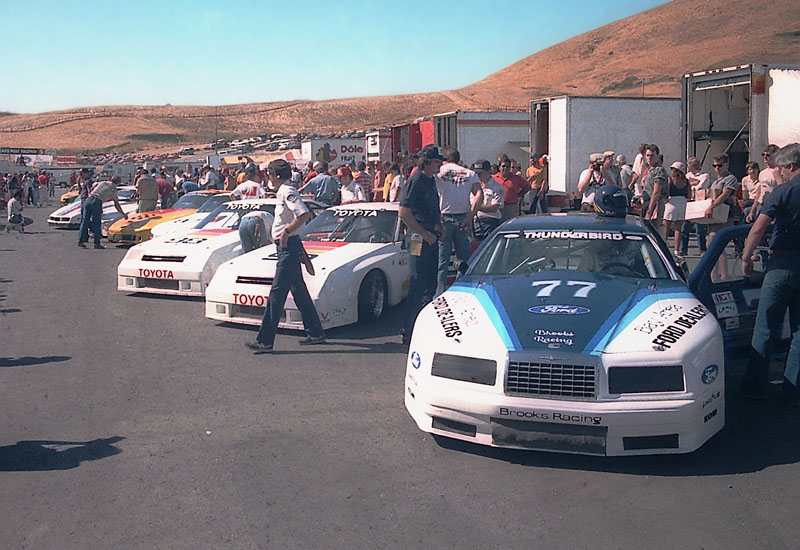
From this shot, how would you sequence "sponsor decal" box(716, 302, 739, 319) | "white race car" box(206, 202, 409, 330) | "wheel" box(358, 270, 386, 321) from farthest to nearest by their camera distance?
"wheel" box(358, 270, 386, 321) < "white race car" box(206, 202, 409, 330) < "sponsor decal" box(716, 302, 739, 319)

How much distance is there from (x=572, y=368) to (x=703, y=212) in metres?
8.37

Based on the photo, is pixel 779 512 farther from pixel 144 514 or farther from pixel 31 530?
pixel 31 530

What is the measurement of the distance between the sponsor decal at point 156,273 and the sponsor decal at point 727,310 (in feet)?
21.9

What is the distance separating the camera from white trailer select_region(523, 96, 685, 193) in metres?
17.2

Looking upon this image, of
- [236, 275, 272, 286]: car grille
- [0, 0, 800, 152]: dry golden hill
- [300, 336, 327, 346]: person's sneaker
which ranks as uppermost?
[0, 0, 800, 152]: dry golden hill

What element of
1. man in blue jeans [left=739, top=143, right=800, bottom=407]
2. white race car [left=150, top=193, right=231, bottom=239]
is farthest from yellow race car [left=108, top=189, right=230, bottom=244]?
man in blue jeans [left=739, top=143, right=800, bottom=407]

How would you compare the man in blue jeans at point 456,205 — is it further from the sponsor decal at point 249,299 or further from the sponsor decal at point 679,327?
the sponsor decal at point 679,327

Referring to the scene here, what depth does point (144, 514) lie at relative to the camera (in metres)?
3.94

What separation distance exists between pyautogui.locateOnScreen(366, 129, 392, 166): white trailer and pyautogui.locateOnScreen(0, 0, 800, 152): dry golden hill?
4811 cm

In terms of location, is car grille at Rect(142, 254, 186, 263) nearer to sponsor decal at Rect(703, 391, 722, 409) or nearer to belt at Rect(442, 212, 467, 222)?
belt at Rect(442, 212, 467, 222)

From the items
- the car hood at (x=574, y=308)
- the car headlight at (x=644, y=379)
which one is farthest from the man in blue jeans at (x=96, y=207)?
the car headlight at (x=644, y=379)

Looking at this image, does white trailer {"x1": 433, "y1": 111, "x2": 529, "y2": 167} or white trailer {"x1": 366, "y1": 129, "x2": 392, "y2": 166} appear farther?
white trailer {"x1": 366, "y1": 129, "x2": 392, "y2": 166}

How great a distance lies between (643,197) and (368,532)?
10.4 m

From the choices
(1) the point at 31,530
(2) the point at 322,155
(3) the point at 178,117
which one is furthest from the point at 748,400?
(3) the point at 178,117
